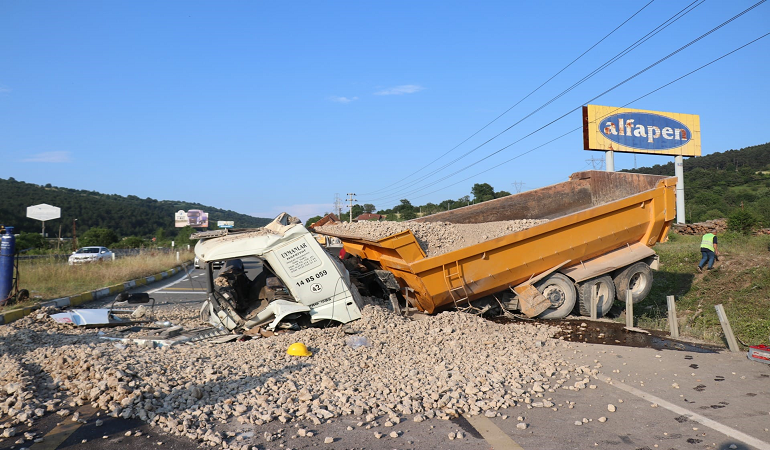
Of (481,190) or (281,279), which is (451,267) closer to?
(281,279)

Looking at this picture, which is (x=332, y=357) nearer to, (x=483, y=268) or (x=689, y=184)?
(x=483, y=268)

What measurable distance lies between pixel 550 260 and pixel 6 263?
942cm

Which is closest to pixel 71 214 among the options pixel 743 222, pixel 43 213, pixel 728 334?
pixel 43 213

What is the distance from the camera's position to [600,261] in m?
8.42

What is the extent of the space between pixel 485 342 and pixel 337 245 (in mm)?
3772

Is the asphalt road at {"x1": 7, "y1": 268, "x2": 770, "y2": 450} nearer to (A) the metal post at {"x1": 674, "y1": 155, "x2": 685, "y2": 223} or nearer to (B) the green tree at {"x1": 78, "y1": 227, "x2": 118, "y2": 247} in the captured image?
(A) the metal post at {"x1": 674, "y1": 155, "x2": 685, "y2": 223}

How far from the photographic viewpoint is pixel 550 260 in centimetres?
787

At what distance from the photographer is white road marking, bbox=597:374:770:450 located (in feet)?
11.5

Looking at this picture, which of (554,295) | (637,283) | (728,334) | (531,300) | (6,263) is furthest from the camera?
(6,263)

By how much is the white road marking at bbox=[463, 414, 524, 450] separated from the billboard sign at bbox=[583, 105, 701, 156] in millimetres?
22559

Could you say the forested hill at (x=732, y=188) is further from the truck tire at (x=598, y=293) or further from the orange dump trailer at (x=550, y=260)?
the truck tire at (x=598, y=293)

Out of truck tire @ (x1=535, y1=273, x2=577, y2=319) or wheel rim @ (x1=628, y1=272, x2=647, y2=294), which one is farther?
wheel rim @ (x1=628, y1=272, x2=647, y2=294)

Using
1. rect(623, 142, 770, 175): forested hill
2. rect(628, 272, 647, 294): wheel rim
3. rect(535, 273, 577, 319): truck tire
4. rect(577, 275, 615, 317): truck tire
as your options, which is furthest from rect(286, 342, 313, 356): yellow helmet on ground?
rect(623, 142, 770, 175): forested hill

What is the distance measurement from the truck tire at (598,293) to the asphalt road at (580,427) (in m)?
3.23
